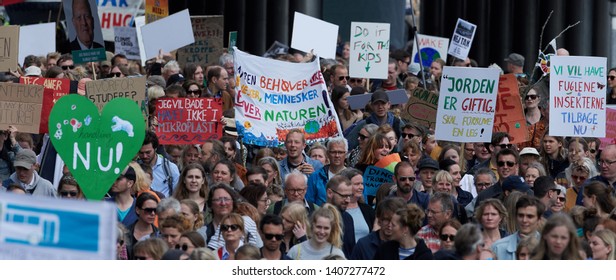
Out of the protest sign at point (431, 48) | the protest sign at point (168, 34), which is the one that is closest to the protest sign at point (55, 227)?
the protest sign at point (168, 34)

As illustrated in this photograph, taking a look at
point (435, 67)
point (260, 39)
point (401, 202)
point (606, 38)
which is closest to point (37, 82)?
point (401, 202)

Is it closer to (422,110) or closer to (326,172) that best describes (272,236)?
(326,172)

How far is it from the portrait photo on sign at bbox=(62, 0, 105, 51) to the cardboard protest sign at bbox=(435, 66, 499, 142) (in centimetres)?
578

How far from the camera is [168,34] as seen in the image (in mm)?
22672

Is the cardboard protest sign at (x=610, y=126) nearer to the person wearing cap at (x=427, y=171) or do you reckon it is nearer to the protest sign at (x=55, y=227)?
the person wearing cap at (x=427, y=171)

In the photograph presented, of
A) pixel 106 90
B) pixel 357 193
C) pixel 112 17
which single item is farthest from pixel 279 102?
pixel 112 17

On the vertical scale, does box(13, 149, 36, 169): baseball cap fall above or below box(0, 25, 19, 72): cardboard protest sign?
below

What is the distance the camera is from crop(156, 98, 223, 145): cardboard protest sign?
16484mm

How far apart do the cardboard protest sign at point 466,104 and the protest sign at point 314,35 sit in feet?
20.1

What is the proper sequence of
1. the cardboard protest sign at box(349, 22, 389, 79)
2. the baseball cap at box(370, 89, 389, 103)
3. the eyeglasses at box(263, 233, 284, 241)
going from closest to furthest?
the eyeglasses at box(263, 233, 284, 241) → the baseball cap at box(370, 89, 389, 103) → the cardboard protest sign at box(349, 22, 389, 79)

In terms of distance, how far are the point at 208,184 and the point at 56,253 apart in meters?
6.95

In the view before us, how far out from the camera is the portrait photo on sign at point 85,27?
70.5ft

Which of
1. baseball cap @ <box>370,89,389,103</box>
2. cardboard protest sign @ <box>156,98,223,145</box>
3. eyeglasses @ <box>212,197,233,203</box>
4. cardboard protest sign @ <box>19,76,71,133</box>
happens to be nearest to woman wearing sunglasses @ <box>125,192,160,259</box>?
eyeglasses @ <box>212,197,233,203</box>

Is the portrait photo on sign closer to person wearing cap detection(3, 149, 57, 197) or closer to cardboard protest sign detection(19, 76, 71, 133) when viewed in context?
cardboard protest sign detection(19, 76, 71, 133)
